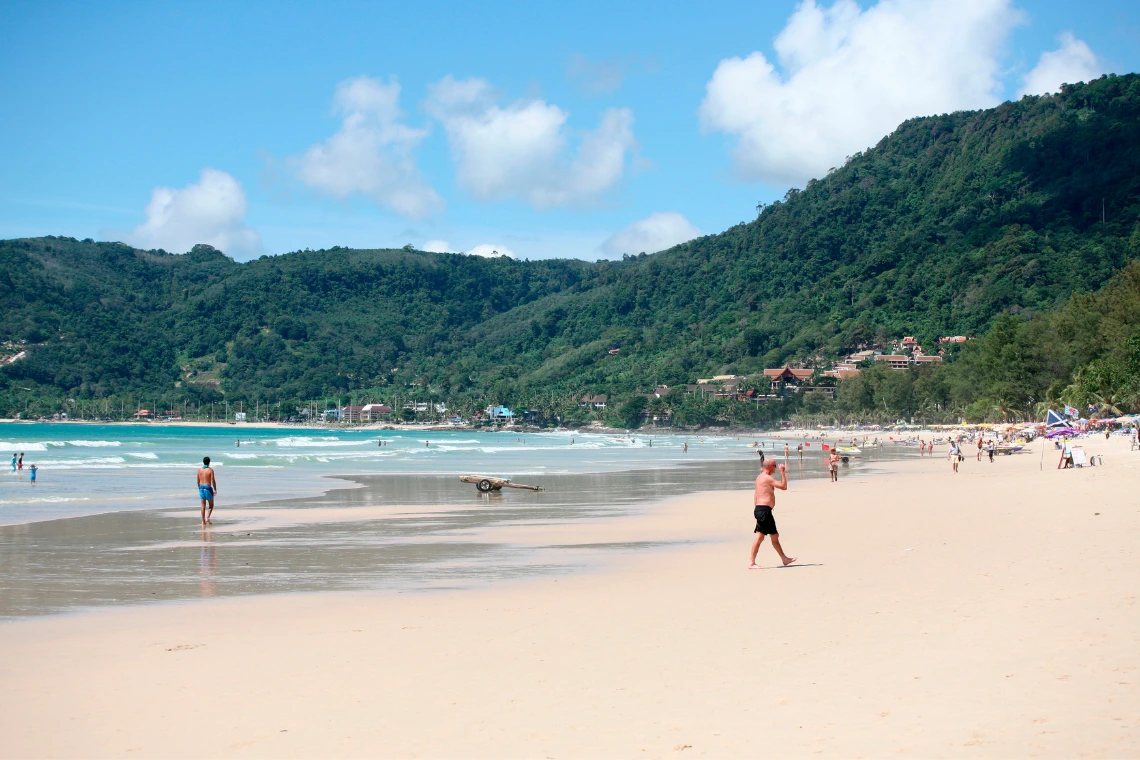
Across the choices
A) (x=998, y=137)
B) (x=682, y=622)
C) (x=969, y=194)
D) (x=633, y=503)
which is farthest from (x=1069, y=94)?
(x=682, y=622)

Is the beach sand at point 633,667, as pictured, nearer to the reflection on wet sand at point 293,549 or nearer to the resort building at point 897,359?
the reflection on wet sand at point 293,549

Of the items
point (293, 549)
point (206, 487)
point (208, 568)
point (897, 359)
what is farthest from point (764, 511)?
point (897, 359)

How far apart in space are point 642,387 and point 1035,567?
6760 inches

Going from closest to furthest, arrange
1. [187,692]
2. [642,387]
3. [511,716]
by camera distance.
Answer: [511,716] → [187,692] → [642,387]

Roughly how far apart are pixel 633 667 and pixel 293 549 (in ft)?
32.2

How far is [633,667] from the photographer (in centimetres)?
721

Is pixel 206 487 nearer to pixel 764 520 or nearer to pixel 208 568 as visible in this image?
pixel 208 568

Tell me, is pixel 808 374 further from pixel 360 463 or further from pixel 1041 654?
pixel 1041 654

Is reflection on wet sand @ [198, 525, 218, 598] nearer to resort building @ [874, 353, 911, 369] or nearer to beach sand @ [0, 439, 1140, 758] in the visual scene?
beach sand @ [0, 439, 1140, 758]

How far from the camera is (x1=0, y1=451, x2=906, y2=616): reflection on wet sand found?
11.8 meters

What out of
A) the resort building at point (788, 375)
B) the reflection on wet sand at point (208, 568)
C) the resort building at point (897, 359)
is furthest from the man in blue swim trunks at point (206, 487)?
the resort building at point (788, 375)

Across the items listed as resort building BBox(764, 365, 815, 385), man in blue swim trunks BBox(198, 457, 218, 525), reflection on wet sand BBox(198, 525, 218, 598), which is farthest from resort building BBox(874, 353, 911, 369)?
reflection on wet sand BBox(198, 525, 218, 598)

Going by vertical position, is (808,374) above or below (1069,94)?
below

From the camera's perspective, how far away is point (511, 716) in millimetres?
6117
